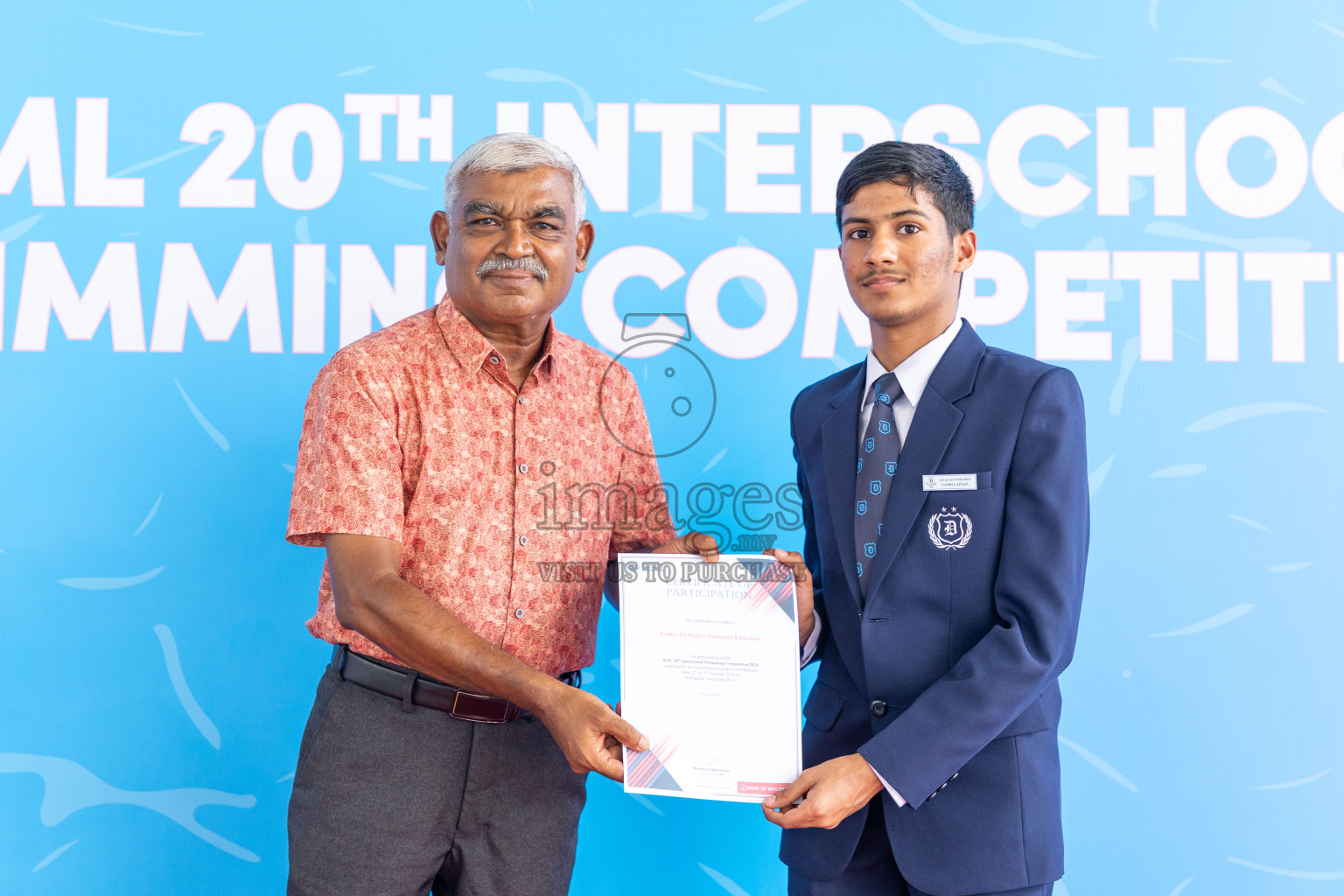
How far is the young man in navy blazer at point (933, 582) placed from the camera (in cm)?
157

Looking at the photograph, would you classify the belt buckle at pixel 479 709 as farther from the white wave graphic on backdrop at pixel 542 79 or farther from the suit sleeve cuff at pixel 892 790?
the white wave graphic on backdrop at pixel 542 79

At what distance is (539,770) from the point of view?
1.89 m

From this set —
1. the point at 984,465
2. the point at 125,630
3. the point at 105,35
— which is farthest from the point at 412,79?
the point at 984,465

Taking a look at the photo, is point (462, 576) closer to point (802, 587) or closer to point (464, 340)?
point (464, 340)

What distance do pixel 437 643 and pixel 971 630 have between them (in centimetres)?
103

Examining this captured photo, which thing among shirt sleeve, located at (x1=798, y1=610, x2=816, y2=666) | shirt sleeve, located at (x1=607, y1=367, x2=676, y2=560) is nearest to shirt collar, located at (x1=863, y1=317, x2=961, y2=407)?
shirt sleeve, located at (x1=798, y1=610, x2=816, y2=666)

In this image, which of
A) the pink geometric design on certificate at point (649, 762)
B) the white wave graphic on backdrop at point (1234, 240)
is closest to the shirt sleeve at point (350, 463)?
the pink geometric design on certificate at point (649, 762)

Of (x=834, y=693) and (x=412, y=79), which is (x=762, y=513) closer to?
(x=834, y=693)

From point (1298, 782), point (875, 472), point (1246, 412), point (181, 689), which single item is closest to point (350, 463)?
point (875, 472)

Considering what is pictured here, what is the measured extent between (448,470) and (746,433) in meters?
1.12

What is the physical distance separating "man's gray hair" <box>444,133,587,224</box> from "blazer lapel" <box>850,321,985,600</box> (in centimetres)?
94

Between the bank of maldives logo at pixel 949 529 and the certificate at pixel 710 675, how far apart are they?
288 mm

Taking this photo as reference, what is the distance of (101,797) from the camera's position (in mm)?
2664

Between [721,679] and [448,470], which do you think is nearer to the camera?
[721,679]
